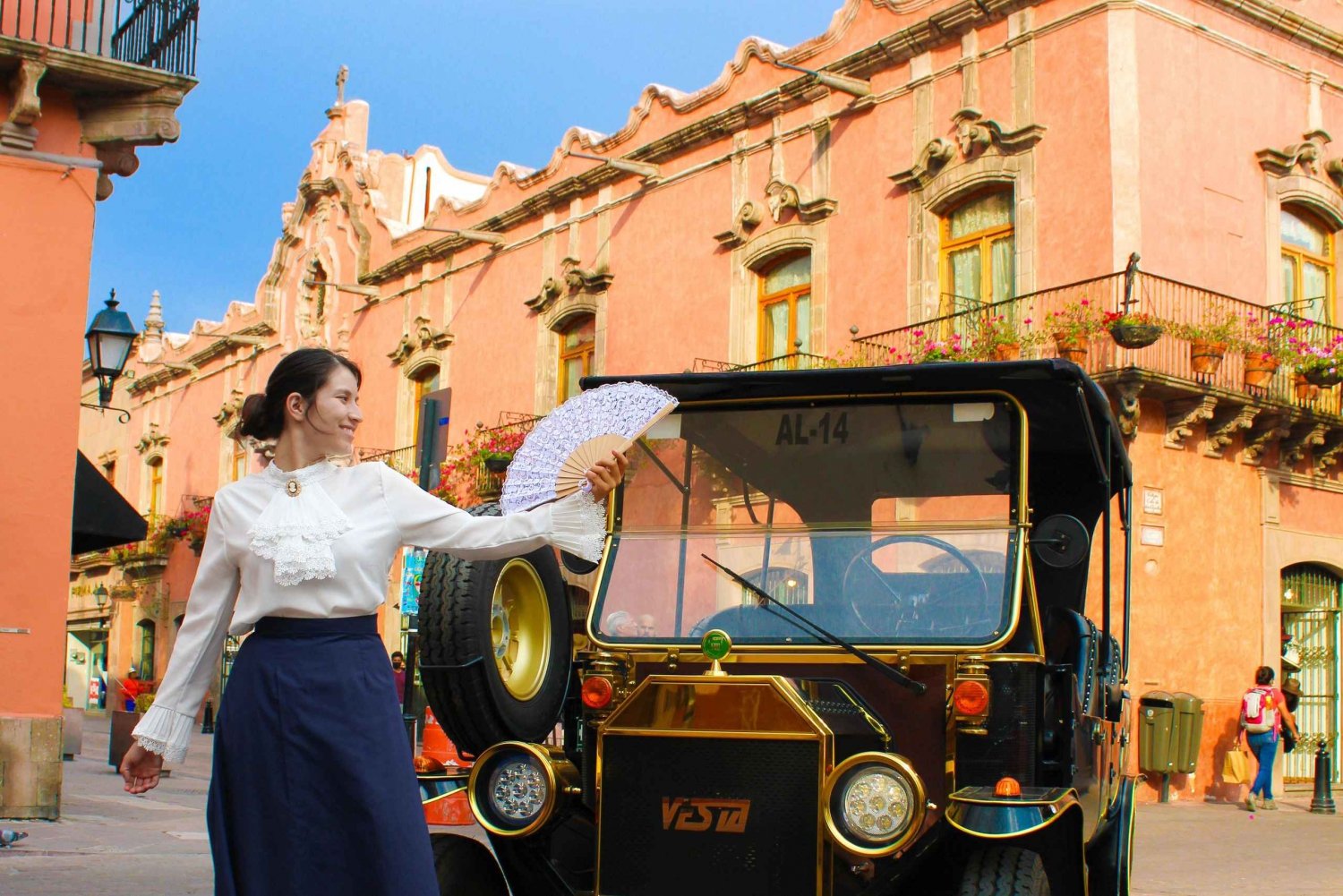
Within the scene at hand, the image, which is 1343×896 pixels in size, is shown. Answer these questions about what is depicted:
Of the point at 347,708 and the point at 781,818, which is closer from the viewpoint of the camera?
the point at 347,708

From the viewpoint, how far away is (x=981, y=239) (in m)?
18.7

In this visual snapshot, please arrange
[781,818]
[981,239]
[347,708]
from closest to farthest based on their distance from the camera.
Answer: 1. [347,708]
2. [781,818]
3. [981,239]

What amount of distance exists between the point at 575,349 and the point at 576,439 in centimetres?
2112

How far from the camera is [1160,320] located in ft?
54.0

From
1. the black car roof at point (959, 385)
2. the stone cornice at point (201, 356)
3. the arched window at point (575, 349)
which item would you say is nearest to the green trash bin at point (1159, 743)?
the black car roof at point (959, 385)

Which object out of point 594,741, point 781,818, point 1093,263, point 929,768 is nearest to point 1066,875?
point 929,768

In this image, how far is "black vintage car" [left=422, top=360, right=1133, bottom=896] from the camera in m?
4.60

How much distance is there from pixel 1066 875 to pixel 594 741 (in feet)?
5.07

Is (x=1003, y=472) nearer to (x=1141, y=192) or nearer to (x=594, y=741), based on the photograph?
(x=594, y=741)

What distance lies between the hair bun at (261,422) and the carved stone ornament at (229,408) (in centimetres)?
3289

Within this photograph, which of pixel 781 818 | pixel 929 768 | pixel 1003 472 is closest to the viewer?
pixel 781 818

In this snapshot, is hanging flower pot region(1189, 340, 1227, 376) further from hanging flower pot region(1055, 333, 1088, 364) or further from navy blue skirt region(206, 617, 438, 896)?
navy blue skirt region(206, 617, 438, 896)

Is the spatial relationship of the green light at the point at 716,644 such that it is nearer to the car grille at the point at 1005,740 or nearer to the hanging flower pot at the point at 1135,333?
the car grille at the point at 1005,740

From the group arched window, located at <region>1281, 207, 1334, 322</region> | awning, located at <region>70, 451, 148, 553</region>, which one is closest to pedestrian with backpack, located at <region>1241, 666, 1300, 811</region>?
arched window, located at <region>1281, 207, 1334, 322</region>
